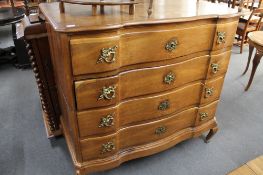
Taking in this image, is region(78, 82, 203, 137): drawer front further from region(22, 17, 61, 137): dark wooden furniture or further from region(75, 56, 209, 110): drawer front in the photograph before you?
region(22, 17, 61, 137): dark wooden furniture

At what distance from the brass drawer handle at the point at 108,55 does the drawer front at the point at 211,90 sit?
74cm

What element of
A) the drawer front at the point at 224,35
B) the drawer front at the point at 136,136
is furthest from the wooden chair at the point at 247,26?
the drawer front at the point at 136,136

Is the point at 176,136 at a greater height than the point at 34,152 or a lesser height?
greater

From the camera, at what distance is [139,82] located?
124 centimetres

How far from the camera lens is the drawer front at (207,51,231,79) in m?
1.42

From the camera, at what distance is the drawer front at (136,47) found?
995 mm

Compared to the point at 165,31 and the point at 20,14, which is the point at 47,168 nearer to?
the point at 165,31

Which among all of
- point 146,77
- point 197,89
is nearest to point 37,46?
point 146,77

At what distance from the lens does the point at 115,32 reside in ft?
3.32

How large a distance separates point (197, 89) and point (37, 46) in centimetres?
111

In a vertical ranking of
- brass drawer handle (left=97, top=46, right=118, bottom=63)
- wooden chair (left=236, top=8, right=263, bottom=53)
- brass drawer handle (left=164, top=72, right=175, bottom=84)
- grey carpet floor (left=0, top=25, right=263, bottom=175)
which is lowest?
grey carpet floor (left=0, top=25, right=263, bottom=175)

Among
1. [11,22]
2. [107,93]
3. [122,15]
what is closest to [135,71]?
[107,93]

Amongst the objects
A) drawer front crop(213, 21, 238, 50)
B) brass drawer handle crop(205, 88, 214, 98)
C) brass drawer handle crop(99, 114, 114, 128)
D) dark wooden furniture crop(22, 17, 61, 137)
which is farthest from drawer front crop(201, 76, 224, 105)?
dark wooden furniture crop(22, 17, 61, 137)

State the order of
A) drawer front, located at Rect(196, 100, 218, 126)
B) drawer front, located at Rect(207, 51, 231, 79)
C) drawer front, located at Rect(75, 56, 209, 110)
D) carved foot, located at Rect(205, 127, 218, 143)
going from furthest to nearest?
carved foot, located at Rect(205, 127, 218, 143)
drawer front, located at Rect(196, 100, 218, 126)
drawer front, located at Rect(207, 51, 231, 79)
drawer front, located at Rect(75, 56, 209, 110)
